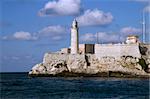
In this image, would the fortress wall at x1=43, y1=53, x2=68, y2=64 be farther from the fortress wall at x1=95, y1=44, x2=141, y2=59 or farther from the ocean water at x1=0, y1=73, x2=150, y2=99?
the ocean water at x1=0, y1=73, x2=150, y2=99

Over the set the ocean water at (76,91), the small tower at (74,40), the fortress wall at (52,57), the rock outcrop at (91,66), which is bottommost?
the ocean water at (76,91)

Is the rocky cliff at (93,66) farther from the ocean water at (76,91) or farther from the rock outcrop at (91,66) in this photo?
the ocean water at (76,91)

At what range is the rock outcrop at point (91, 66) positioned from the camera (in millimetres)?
43281

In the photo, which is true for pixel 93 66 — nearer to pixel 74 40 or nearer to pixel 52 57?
pixel 74 40

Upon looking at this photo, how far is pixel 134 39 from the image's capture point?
1938 inches

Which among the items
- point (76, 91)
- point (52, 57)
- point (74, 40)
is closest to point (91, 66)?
point (74, 40)

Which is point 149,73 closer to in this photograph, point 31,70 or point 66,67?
point 66,67

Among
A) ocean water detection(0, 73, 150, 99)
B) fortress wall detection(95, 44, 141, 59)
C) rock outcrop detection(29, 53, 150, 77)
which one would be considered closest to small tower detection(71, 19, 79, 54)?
rock outcrop detection(29, 53, 150, 77)

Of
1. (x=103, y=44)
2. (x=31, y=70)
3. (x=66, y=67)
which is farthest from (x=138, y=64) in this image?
(x=31, y=70)

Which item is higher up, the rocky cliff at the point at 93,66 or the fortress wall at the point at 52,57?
the fortress wall at the point at 52,57

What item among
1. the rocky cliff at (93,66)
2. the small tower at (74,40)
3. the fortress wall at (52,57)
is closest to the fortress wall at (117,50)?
the rocky cliff at (93,66)

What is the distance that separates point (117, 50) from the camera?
1761 inches

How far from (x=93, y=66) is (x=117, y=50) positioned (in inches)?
125

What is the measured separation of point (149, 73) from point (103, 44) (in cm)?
599
